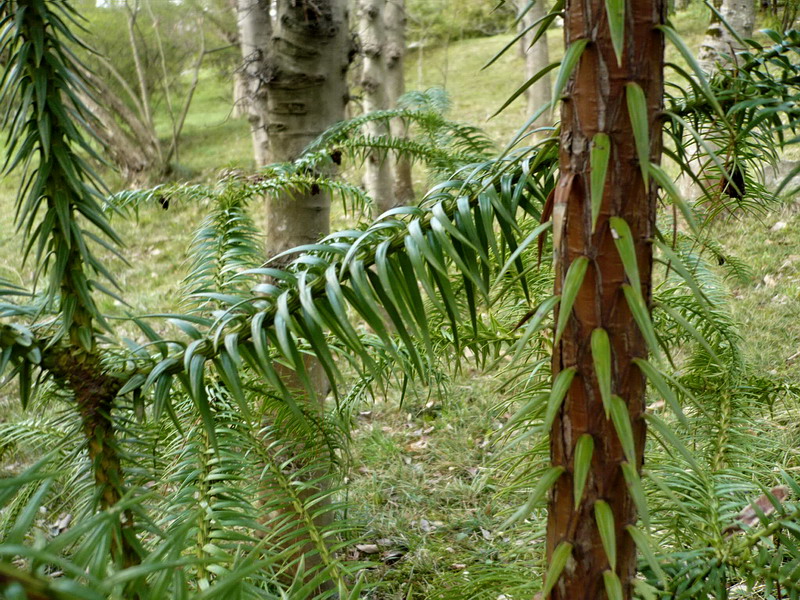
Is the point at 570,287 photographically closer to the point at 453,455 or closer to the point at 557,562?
the point at 557,562

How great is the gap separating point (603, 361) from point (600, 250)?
0.10 meters

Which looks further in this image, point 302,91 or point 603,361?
point 302,91

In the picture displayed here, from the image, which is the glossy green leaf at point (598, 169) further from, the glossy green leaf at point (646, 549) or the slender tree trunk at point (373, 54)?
the slender tree trunk at point (373, 54)

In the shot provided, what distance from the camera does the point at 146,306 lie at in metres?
5.78

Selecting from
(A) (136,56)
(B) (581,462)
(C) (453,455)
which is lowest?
(C) (453,455)

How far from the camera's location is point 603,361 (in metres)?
0.57

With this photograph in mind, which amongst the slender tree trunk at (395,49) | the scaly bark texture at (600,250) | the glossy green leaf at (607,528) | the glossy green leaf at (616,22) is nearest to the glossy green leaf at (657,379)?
the scaly bark texture at (600,250)

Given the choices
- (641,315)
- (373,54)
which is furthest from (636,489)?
(373,54)

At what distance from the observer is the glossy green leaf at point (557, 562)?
65cm

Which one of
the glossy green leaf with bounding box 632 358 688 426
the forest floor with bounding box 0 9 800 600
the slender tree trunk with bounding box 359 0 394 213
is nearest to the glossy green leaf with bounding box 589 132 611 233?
the glossy green leaf with bounding box 632 358 688 426

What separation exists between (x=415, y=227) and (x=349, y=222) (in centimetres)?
686

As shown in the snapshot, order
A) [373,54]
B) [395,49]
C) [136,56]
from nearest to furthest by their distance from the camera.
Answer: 1. [373,54]
2. [395,49]
3. [136,56]

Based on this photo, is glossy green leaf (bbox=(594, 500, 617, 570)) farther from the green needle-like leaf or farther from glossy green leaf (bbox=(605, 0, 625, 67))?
glossy green leaf (bbox=(605, 0, 625, 67))

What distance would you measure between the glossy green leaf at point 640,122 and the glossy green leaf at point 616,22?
4 cm
